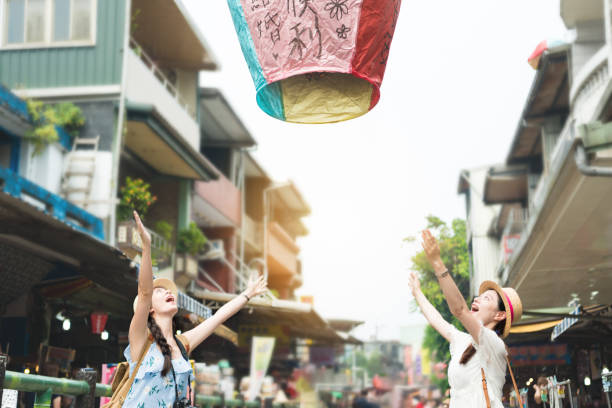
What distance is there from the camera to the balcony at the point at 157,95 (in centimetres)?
1402

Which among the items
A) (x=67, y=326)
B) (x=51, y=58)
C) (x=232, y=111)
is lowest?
(x=67, y=326)

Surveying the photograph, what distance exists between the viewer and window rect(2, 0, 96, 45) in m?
13.7

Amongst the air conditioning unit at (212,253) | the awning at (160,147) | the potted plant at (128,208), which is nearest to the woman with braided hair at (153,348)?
the potted plant at (128,208)

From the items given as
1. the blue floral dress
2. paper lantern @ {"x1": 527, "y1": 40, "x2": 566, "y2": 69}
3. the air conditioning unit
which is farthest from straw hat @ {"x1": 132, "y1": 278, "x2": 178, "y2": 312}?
the air conditioning unit

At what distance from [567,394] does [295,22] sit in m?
3.96

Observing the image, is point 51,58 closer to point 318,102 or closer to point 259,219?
point 318,102

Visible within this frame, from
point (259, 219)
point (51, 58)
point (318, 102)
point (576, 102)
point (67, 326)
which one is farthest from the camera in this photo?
point (259, 219)

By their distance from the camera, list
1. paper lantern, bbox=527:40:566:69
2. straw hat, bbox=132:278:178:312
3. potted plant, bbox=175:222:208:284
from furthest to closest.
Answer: potted plant, bbox=175:222:208:284, paper lantern, bbox=527:40:566:69, straw hat, bbox=132:278:178:312

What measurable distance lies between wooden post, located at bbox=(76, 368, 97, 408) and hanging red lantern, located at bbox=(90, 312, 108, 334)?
2.95 m

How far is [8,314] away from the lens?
29.9 feet

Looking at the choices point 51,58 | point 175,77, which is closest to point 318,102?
point 51,58

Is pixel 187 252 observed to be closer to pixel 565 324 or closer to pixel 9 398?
pixel 565 324

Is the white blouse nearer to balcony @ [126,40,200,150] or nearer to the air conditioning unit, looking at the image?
balcony @ [126,40,200,150]

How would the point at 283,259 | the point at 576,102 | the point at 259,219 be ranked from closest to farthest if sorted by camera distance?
the point at 576,102, the point at 259,219, the point at 283,259
